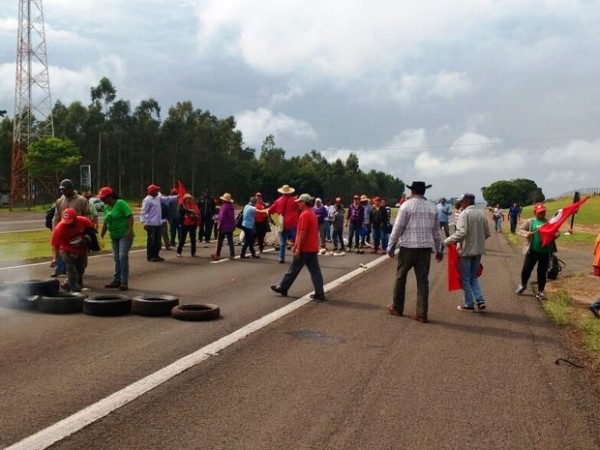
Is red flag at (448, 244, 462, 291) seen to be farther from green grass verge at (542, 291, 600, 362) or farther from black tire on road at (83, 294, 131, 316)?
black tire on road at (83, 294, 131, 316)

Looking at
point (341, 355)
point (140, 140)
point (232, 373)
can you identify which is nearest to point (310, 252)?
point (341, 355)

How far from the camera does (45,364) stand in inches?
224

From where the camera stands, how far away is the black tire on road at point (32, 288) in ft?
28.3

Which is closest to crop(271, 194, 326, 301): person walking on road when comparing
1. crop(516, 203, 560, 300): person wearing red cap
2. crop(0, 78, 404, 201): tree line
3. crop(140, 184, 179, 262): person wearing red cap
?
crop(516, 203, 560, 300): person wearing red cap

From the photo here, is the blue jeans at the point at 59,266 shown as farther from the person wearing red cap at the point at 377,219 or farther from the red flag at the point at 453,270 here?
the person wearing red cap at the point at 377,219

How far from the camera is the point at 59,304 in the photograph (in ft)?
26.9

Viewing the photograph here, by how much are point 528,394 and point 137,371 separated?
3566 mm

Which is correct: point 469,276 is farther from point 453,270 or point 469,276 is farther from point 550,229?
point 550,229

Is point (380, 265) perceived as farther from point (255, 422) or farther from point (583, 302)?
point (255, 422)

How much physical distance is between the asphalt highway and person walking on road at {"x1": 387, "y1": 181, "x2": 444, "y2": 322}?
45 cm

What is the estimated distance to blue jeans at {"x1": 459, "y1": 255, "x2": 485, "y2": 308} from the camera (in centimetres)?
925

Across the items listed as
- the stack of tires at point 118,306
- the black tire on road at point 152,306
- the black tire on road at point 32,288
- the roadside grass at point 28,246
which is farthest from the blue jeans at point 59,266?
the black tire on road at point 152,306

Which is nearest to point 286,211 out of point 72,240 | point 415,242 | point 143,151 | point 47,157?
point 72,240

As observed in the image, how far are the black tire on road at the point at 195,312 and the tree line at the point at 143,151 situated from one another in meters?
52.8
